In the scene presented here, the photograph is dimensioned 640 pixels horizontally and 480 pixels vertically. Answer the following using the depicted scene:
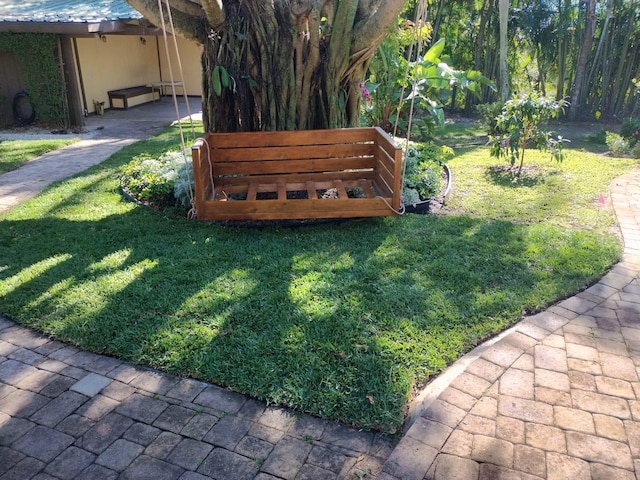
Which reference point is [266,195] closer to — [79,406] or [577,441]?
[79,406]

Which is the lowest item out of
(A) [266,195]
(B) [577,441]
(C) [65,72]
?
(B) [577,441]

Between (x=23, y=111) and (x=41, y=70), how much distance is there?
1300 mm

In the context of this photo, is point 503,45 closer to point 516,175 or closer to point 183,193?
point 516,175

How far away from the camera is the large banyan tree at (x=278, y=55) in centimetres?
517

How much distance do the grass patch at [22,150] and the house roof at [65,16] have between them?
2.45m

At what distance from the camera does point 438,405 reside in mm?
2615

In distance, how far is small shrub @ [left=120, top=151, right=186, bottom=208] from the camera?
5711 mm

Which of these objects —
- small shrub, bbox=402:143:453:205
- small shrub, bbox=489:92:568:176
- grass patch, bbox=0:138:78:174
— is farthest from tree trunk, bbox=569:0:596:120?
grass patch, bbox=0:138:78:174

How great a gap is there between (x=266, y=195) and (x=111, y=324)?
2.54m

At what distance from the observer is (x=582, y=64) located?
12.5m

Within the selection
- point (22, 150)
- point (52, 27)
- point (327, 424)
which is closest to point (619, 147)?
point (327, 424)

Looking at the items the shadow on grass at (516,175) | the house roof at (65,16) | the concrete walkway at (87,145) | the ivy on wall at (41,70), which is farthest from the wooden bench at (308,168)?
the ivy on wall at (41,70)

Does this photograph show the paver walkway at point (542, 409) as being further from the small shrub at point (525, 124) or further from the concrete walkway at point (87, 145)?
the small shrub at point (525, 124)

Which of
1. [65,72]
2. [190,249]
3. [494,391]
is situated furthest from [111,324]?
[65,72]
